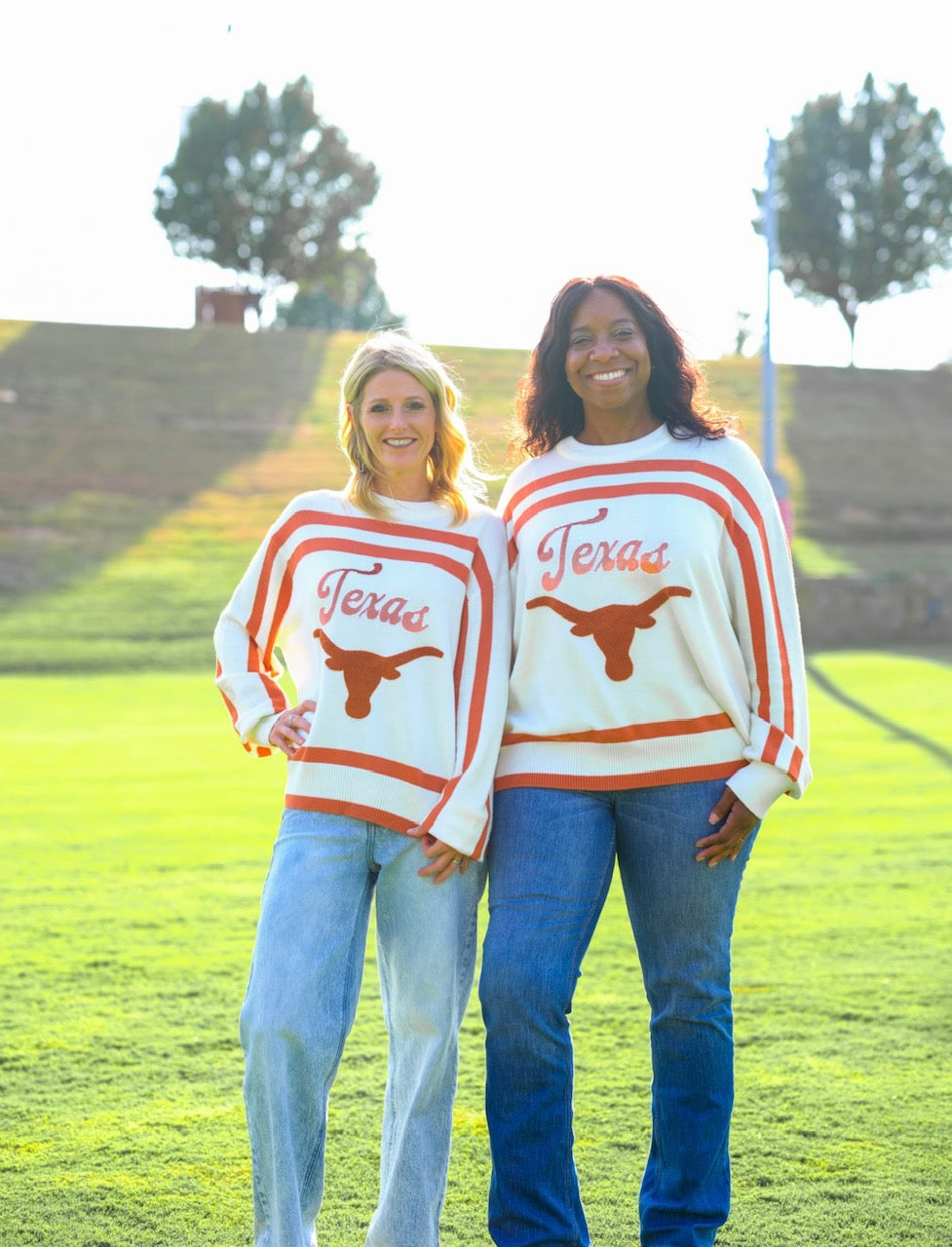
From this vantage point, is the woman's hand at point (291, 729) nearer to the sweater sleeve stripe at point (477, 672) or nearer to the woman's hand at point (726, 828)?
the sweater sleeve stripe at point (477, 672)

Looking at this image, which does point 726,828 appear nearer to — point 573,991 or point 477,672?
point 573,991

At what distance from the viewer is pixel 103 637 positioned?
19.2 metres

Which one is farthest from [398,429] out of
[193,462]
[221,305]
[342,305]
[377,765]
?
[342,305]

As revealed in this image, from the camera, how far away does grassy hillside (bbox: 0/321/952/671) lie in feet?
68.2

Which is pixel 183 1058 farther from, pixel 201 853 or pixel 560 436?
pixel 201 853

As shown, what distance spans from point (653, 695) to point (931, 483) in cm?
3038

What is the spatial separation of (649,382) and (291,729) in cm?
110

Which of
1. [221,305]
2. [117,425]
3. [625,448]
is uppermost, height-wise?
[221,305]

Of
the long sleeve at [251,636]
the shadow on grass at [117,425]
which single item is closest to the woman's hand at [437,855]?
the long sleeve at [251,636]

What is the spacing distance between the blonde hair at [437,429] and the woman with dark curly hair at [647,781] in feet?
0.73

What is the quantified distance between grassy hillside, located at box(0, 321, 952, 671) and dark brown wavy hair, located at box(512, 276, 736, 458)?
1535 cm

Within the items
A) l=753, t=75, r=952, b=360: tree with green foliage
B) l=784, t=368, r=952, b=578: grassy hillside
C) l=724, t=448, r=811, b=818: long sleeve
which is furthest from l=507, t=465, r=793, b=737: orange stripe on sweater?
l=753, t=75, r=952, b=360: tree with green foliage

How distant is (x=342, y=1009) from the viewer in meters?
2.82

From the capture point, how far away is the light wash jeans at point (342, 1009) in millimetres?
2713
